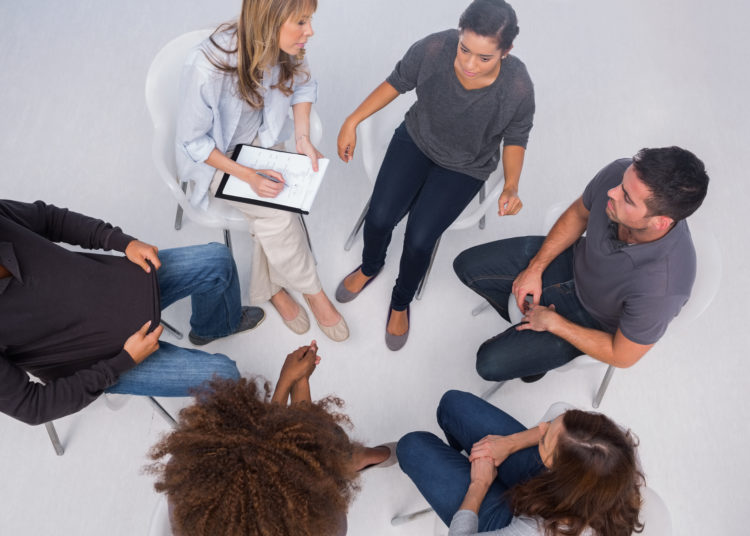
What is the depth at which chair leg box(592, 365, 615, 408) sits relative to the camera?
200cm

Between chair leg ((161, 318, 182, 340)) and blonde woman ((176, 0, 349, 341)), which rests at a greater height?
blonde woman ((176, 0, 349, 341))

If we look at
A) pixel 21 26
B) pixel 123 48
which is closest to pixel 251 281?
pixel 123 48

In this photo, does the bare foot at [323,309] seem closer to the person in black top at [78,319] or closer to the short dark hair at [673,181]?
the person in black top at [78,319]

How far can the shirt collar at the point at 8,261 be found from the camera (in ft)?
4.52

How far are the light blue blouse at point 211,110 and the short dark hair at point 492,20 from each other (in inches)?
24.7

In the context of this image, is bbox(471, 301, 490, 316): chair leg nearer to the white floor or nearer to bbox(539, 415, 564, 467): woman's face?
the white floor

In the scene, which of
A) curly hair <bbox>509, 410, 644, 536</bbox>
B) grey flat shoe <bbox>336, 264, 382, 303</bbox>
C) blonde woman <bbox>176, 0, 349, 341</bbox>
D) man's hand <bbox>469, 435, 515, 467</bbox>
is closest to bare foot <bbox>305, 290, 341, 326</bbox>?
blonde woman <bbox>176, 0, 349, 341</bbox>

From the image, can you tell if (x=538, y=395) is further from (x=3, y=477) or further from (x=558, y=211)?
(x=3, y=477)

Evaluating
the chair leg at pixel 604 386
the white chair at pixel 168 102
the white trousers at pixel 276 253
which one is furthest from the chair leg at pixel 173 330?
the chair leg at pixel 604 386

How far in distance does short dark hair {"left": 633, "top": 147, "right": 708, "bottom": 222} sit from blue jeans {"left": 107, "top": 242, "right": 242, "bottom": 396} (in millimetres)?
1274

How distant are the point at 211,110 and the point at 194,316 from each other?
0.73 m

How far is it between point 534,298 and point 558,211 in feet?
1.00

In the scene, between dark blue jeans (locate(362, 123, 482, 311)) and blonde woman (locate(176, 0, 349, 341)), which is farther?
dark blue jeans (locate(362, 123, 482, 311))

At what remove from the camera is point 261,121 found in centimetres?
193
